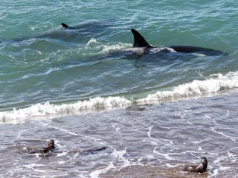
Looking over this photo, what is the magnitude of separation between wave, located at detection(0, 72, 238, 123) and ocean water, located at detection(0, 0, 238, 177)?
3cm

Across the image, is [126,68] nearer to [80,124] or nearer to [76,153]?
[80,124]

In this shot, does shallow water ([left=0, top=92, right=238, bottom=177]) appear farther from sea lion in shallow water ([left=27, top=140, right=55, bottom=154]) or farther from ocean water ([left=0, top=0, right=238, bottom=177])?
sea lion in shallow water ([left=27, top=140, right=55, bottom=154])

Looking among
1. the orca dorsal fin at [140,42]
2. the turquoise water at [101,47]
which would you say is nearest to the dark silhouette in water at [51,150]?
the turquoise water at [101,47]

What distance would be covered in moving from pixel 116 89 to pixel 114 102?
1582 mm

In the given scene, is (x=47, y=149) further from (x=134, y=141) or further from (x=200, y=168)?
(x=200, y=168)

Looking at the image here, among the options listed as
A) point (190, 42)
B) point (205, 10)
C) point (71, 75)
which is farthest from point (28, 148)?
point (205, 10)

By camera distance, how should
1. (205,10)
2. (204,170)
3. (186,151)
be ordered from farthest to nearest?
(205,10) < (186,151) < (204,170)

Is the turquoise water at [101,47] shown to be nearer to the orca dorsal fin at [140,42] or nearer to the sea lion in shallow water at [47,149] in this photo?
the orca dorsal fin at [140,42]

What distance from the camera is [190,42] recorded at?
25.4 m

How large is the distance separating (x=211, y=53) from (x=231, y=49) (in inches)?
47.5

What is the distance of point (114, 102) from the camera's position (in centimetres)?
1847

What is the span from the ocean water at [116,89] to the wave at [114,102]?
0.10 ft

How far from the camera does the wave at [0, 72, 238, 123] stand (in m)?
17.6

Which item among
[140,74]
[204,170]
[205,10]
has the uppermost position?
[205,10]
